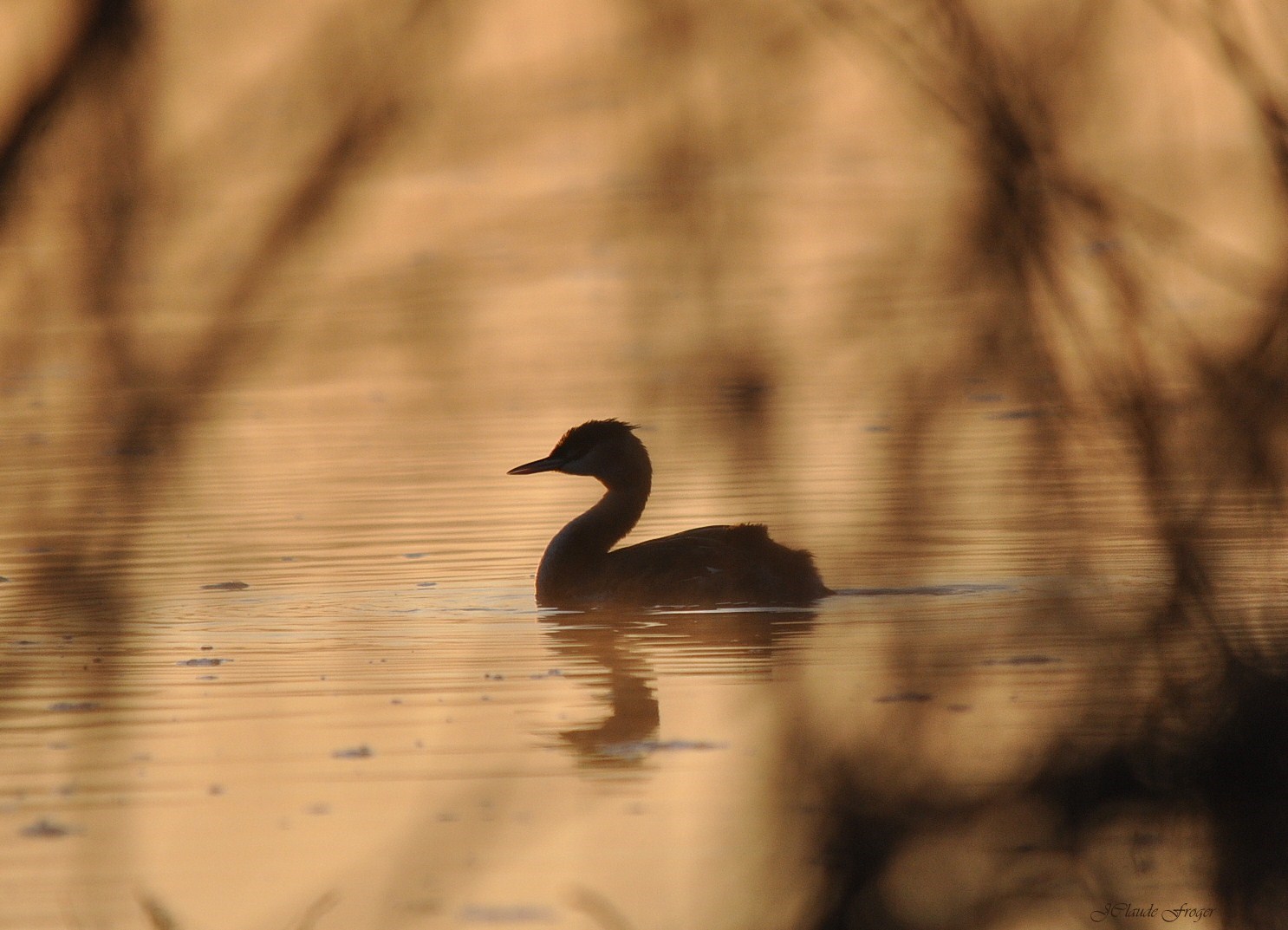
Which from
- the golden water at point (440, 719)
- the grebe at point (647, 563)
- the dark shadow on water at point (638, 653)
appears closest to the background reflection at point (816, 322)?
the golden water at point (440, 719)

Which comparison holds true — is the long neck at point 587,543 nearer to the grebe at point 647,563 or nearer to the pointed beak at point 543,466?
the grebe at point 647,563

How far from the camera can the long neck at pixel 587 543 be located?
33.6ft

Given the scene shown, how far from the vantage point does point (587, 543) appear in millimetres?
10750

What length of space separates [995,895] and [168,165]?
4.70 feet

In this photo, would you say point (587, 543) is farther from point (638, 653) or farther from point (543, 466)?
point (638, 653)

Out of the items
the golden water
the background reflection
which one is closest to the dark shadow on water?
the golden water

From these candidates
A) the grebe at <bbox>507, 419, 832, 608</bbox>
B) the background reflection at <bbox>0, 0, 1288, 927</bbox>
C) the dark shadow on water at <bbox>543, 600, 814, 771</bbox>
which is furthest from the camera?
the grebe at <bbox>507, 419, 832, 608</bbox>

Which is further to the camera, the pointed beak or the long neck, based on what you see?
the pointed beak

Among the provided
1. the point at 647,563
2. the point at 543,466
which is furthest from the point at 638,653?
the point at 543,466

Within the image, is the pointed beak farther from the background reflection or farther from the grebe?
the background reflection

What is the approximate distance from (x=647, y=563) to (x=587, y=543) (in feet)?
2.16

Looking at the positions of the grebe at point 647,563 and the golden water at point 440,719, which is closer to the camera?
the golden water at point 440,719

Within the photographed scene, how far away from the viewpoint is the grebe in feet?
32.4

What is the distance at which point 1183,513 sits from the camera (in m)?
2.88
